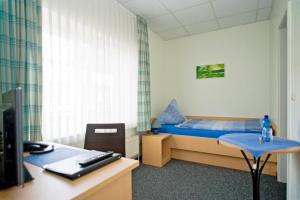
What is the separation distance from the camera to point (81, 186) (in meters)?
0.73

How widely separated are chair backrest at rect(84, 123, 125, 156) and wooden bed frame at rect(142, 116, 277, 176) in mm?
1266

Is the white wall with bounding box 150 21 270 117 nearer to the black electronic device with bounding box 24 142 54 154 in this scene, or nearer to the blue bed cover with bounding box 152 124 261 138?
the blue bed cover with bounding box 152 124 261 138

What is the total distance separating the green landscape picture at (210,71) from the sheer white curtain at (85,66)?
1.76m

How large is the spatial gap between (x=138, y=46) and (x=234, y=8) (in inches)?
70.0

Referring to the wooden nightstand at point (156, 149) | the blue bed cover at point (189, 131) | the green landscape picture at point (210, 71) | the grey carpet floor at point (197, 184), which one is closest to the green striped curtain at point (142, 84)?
the wooden nightstand at point (156, 149)

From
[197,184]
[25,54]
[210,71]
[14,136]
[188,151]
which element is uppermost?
[210,71]

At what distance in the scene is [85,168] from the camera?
85 cm

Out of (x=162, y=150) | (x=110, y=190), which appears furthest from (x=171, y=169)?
(x=110, y=190)

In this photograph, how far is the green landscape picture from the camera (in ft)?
12.2

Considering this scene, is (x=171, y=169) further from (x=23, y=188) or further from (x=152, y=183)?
(x=23, y=188)

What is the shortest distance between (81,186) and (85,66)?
173cm

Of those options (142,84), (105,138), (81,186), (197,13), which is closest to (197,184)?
(105,138)

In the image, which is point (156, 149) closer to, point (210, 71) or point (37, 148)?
point (37, 148)

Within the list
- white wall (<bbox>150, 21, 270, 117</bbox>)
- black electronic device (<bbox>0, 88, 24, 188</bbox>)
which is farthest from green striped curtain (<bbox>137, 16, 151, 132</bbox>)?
black electronic device (<bbox>0, 88, 24, 188</bbox>)
